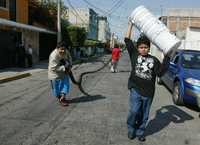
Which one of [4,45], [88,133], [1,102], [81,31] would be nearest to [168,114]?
[88,133]

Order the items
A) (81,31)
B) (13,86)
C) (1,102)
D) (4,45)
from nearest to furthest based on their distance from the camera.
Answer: (1,102)
(13,86)
(4,45)
(81,31)

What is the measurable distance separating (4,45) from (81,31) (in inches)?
561

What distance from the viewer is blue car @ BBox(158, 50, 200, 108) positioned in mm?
9328

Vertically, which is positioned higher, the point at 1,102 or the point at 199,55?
the point at 199,55

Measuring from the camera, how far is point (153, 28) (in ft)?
23.9

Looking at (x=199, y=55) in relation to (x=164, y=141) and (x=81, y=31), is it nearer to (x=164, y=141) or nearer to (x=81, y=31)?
(x=164, y=141)

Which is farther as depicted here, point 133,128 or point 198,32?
point 198,32

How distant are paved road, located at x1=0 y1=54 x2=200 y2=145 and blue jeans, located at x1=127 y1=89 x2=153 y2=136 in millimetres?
240

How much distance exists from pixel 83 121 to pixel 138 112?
1.63 metres

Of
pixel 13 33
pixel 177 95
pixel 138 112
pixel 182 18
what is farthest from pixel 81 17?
pixel 138 112

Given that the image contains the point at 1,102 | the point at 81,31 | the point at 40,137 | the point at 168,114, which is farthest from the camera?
the point at 81,31

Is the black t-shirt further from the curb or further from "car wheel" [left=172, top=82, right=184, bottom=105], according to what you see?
the curb

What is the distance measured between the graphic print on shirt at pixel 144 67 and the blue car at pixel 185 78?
3628mm

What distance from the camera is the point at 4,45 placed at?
20844 millimetres
